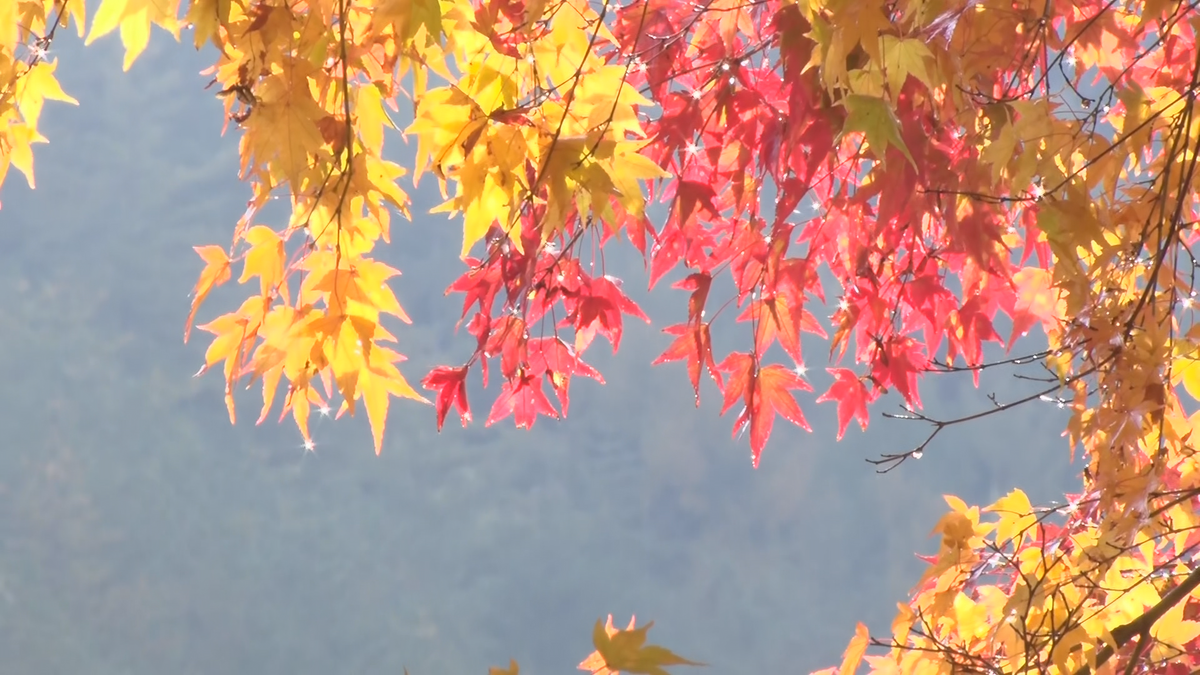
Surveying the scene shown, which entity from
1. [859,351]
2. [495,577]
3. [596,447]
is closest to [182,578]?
[495,577]

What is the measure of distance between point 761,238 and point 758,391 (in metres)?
0.18

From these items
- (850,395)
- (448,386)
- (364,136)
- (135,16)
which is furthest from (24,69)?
(850,395)

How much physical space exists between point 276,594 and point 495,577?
97 centimetres

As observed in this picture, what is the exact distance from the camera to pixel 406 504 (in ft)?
17.1

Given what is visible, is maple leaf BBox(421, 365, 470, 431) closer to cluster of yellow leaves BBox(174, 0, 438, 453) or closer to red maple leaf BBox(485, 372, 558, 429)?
red maple leaf BBox(485, 372, 558, 429)

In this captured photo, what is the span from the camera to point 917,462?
5.29 m

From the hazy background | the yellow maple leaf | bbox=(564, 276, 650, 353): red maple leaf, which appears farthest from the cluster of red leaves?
the hazy background

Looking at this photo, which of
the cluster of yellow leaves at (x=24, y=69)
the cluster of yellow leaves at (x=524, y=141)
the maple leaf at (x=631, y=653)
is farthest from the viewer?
the cluster of yellow leaves at (x=24, y=69)

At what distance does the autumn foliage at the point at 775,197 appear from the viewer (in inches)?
32.2

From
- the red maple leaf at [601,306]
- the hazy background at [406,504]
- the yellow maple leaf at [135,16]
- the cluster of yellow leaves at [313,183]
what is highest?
the hazy background at [406,504]

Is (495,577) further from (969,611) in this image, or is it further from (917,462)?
(969,611)

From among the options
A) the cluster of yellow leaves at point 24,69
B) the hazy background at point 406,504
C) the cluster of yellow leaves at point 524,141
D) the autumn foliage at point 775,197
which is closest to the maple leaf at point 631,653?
the autumn foliage at point 775,197

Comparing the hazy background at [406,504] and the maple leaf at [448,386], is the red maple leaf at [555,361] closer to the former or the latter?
the maple leaf at [448,386]

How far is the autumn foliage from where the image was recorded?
0.82 metres
